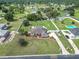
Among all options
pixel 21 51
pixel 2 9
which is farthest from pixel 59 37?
pixel 2 9

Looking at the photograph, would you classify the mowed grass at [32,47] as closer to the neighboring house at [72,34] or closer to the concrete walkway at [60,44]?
the concrete walkway at [60,44]

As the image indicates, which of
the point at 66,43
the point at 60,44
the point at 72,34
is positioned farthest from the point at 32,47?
the point at 72,34

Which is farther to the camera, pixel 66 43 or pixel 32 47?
pixel 66 43

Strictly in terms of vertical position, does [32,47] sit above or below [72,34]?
above

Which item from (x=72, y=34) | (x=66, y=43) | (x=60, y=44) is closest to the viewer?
(x=60, y=44)

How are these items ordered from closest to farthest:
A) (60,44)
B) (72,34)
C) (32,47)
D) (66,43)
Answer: (32,47), (60,44), (66,43), (72,34)

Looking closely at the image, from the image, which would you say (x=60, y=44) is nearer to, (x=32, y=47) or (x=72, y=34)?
(x=32, y=47)

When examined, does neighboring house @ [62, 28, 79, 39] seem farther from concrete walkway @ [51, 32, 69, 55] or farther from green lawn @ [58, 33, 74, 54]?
concrete walkway @ [51, 32, 69, 55]

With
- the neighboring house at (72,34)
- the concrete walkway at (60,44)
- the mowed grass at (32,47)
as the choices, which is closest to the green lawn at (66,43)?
the concrete walkway at (60,44)

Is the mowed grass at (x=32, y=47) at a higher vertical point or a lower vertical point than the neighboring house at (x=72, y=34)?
Result: higher

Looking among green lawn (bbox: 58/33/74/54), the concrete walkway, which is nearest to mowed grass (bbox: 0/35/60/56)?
the concrete walkway
